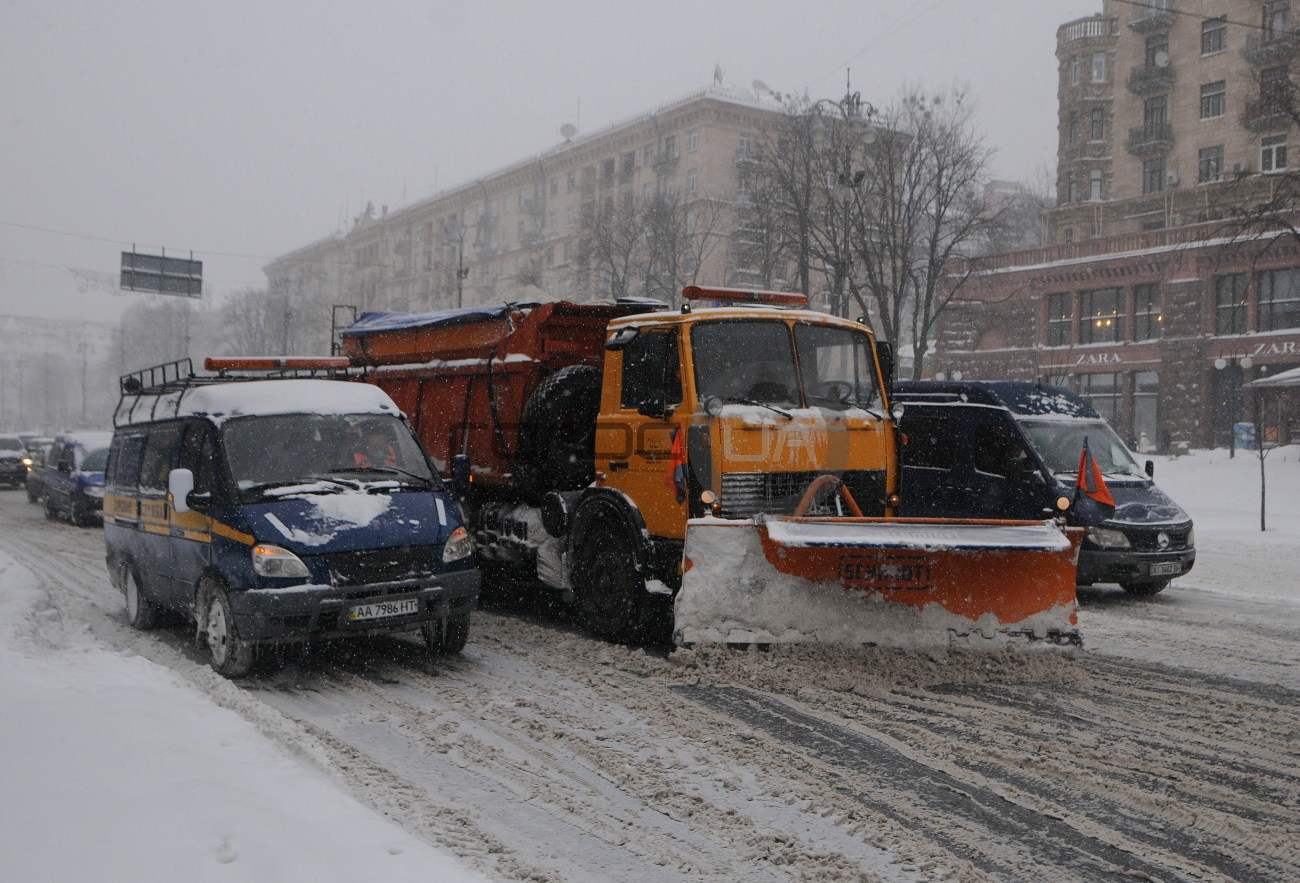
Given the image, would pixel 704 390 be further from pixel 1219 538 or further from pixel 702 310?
pixel 1219 538

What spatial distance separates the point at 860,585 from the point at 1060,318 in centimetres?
4078

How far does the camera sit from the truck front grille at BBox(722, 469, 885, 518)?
7.77 m

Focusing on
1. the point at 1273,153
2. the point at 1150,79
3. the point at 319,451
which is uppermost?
the point at 1150,79

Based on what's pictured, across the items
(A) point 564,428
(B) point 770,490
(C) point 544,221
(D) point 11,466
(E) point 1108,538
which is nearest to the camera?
(B) point 770,490

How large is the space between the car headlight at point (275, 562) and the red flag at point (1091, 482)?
7.84 meters

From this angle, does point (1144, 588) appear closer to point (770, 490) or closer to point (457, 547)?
point (770, 490)

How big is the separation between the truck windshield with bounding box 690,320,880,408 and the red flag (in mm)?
3691

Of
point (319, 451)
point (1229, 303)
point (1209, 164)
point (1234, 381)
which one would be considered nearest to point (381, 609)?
point (319, 451)

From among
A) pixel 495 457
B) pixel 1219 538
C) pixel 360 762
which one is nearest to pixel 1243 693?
pixel 360 762

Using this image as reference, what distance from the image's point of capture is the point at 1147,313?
41.4 m

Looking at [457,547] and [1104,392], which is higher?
[1104,392]

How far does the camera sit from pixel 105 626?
9336mm

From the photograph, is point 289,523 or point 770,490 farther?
point 770,490

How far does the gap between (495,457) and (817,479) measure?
3604 mm
